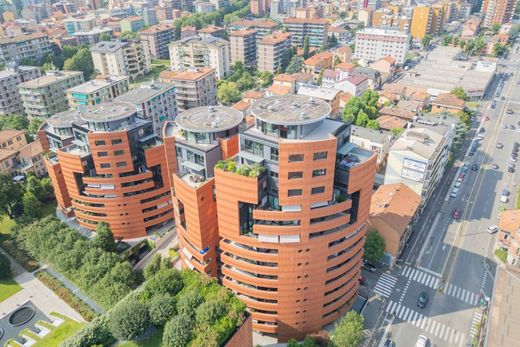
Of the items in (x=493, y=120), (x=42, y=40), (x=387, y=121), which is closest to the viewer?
(x=387, y=121)

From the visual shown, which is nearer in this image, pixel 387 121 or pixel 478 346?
pixel 478 346

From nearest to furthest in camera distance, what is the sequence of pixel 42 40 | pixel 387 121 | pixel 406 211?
pixel 406 211 → pixel 387 121 → pixel 42 40

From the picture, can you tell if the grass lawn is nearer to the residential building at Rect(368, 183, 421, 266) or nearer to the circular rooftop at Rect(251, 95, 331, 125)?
the circular rooftop at Rect(251, 95, 331, 125)

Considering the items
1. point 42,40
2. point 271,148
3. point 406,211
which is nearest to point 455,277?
point 406,211

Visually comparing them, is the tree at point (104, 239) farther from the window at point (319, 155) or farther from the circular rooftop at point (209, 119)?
the window at point (319, 155)

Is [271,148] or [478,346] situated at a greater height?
[271,148]

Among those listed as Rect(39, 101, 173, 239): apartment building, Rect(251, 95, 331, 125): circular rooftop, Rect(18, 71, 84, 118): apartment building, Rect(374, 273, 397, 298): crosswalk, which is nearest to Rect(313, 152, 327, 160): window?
Rect(251, 95, 331, 125): circular rooftop

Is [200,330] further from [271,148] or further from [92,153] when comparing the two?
[92,153]

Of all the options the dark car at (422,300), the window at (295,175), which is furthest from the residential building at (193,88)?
the dark car at (422,300)

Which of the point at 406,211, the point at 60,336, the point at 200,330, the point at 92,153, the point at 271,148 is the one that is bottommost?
the point at 60,336
